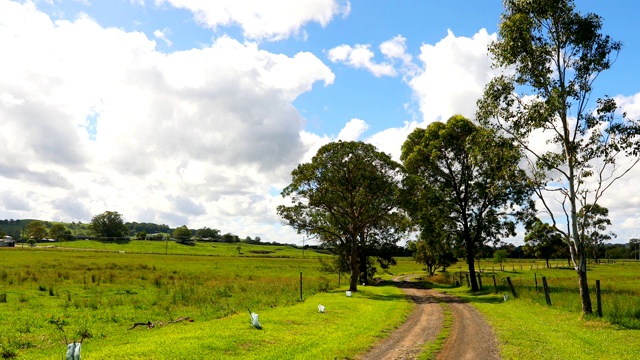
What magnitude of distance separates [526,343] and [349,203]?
27.2 m

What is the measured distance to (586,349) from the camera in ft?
52.6

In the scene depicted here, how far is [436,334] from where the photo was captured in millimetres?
19000

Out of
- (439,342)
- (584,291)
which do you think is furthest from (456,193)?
(439,342)

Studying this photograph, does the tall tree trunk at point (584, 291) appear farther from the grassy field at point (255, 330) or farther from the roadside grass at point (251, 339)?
the roadside grass at point (251, 339)

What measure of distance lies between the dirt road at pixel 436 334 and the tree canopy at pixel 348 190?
52.5 ft

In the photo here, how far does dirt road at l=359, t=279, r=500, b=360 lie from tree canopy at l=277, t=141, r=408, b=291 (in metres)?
16.0

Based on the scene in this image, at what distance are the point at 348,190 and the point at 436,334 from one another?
24.0m

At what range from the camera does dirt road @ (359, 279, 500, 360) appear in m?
15.1

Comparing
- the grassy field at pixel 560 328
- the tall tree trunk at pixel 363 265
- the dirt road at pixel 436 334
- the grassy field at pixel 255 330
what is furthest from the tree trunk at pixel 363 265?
the dirt road at pixel 436 334

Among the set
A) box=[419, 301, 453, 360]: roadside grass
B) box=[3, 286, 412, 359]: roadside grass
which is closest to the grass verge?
box=[419, 301, 453, 360]: roadside grass

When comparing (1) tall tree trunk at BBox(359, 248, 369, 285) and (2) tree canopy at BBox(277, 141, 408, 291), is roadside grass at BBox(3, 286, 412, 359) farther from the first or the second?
(1) tall tree trunk at BBox(359, 248, 369, 285)

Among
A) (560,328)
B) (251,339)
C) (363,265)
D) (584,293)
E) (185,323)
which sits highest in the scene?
(363,265)

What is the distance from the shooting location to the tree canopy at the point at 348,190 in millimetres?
40812

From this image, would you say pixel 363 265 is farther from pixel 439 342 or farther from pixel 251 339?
pixel 251 339
